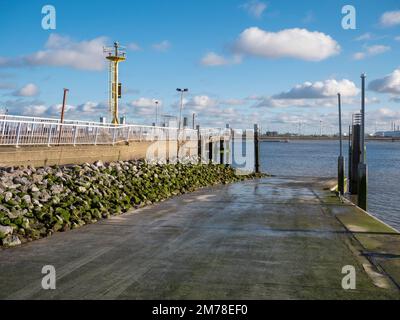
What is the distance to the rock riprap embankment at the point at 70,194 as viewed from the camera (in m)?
10.1

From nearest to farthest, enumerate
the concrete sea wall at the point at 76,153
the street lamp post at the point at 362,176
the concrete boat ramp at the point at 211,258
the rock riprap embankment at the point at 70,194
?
the concrete boat ramp at the point at 211,258
the rock riprap embankment at the point at 70,194
the concrete sea wall at the point at 76,153
the street lamp post at the point at 362,176

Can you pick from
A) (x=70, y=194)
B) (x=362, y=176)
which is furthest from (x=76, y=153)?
(x=362, y=176)

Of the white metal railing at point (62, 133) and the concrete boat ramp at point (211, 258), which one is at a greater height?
the white metal railing at point (62, 133)

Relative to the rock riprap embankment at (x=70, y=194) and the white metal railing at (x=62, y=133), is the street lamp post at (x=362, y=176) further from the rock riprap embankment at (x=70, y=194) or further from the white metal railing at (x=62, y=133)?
the white metal railing at (x=62, y=133)

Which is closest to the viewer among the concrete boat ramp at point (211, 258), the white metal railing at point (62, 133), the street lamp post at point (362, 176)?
the concrete boat ramp at point (211, 258)

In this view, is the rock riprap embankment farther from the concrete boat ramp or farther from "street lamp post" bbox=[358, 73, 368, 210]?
"street lamp post" bbox=[358, 73, 368, 210]

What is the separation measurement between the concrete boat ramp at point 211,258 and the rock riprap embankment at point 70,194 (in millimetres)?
506

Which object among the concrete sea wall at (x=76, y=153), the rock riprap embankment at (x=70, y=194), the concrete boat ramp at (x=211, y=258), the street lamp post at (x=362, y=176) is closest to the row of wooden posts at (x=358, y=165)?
the street lamp post at (x=362, y=176)

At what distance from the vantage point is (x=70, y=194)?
12992 mm

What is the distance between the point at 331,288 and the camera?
Result: 646 centimetres

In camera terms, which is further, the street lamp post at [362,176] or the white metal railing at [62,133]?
the street lamp post at [362,176]
